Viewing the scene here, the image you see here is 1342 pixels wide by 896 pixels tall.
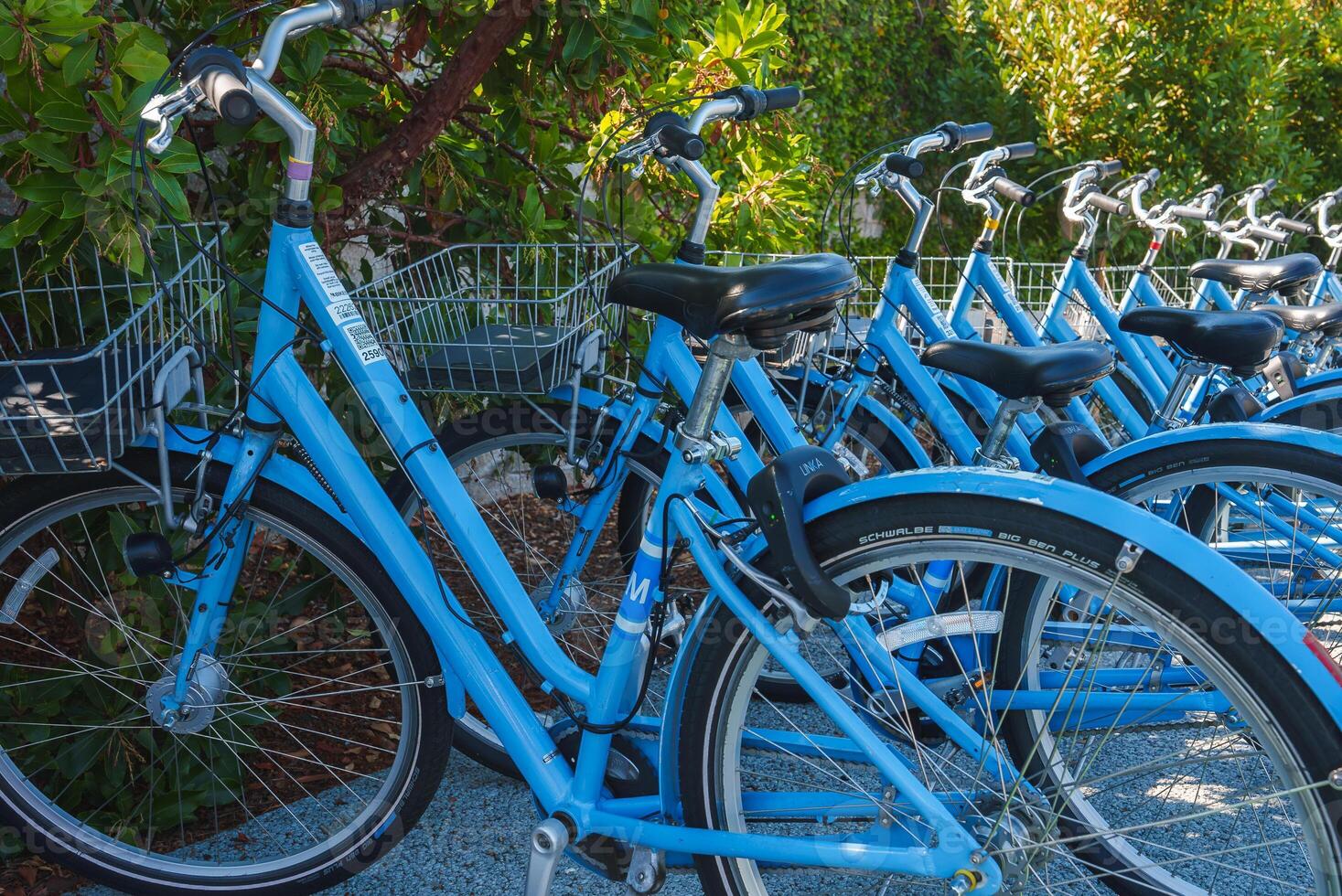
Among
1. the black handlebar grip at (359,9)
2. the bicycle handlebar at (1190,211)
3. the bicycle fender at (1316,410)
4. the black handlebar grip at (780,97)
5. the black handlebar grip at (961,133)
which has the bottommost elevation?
the bicycle fender at (1316,410)

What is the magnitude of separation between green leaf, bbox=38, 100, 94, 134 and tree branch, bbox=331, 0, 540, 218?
82 cm

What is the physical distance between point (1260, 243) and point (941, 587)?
3.97 meters

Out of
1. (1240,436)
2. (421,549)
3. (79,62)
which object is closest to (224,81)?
(79,62)

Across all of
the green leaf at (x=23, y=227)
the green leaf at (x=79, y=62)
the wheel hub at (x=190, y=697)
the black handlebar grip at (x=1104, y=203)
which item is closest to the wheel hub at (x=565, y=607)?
the wheel hub at (x=190, y=697)

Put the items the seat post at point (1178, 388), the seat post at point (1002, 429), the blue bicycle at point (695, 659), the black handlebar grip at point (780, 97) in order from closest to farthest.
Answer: the blue bicycle at point (695, 659) < the seat post at point (1002, 429) < the black handlebar grip at point (780, 97) < the seat post at point (1178, 388)

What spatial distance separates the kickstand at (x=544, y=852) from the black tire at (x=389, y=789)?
351mm

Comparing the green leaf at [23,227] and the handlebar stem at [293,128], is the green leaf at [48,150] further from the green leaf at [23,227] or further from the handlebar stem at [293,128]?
the handlebar stem at [293,128]

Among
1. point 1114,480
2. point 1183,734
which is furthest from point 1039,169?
point 1114,480

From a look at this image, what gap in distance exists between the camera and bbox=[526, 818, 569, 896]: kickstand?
1.81 metres

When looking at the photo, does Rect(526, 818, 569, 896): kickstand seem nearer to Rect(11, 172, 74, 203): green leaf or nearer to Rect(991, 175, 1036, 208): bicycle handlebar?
Rect(11, 172, 74, 203): green leaf

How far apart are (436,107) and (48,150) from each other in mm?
954

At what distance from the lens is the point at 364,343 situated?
6.29 ft

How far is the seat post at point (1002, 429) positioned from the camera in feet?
6.91

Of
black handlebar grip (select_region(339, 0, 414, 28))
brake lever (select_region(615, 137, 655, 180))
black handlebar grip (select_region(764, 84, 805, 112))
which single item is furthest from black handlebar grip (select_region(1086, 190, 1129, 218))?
black handlebar grip (select_region(339, 0, 414, 28))
